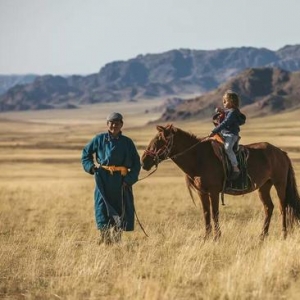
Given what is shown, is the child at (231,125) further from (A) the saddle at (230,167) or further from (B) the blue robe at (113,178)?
(B) the blue robe at (113,178)

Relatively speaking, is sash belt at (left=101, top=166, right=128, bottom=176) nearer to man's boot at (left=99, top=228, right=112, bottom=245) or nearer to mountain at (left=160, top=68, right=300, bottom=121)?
man's boot at (left=99, top=228, right=112, bottom=245)

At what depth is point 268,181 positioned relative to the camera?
35.2ft

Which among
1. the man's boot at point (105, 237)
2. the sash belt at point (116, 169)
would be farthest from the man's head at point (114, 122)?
the man's boot at point (105, 237)

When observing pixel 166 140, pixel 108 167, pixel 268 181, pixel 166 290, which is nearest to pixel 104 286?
pixel 166 290

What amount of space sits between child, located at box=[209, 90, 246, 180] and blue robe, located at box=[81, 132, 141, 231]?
5.19ft

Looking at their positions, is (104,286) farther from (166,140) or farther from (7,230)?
(7,230)

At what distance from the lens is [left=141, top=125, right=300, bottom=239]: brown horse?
30.0 feet

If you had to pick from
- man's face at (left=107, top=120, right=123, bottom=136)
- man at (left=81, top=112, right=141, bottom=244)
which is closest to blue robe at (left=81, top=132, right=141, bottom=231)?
man at (left=81, top=112, right=141, bottom=244)

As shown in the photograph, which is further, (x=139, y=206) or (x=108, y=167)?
(x=139, y=206)

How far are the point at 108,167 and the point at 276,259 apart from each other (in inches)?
118

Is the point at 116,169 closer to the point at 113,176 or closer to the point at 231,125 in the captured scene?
the point at 113,176

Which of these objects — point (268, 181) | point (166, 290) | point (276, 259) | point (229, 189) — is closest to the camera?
point (166, 290)

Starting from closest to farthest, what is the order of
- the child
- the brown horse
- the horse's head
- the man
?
the man < the horse's head < the brown horse < the child

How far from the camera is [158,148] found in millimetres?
9109
